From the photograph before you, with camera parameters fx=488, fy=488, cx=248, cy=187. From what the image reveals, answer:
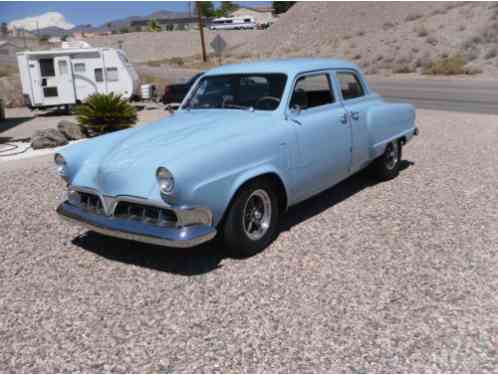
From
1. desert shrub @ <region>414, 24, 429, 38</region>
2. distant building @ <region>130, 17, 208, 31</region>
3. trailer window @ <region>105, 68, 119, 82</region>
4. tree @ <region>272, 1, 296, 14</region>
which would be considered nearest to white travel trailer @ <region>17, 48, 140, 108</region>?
trailer window @ <region>105, 68, 119, 82</region>

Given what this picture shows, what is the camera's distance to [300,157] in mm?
4742

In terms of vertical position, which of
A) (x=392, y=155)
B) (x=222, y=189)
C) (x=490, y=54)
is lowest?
(x=392, y=155)

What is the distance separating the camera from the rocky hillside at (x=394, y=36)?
29895 mm

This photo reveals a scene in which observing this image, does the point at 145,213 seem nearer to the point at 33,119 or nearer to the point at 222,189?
the point at 222,189

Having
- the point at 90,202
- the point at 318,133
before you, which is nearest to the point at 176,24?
the point at 318,133

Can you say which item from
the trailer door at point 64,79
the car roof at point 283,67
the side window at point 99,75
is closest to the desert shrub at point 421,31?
the side window at point 99,75

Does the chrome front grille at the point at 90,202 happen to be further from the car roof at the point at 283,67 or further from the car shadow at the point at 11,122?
the car shadow at the point at 11,122

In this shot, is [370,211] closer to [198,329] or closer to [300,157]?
[300,157]

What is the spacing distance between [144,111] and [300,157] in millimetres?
11517

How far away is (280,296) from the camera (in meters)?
3.78

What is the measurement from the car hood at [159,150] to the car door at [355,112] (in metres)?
1.32

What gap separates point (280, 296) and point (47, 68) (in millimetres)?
14647

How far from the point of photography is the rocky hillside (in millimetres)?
29895

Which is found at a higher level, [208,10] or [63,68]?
[208,10]
